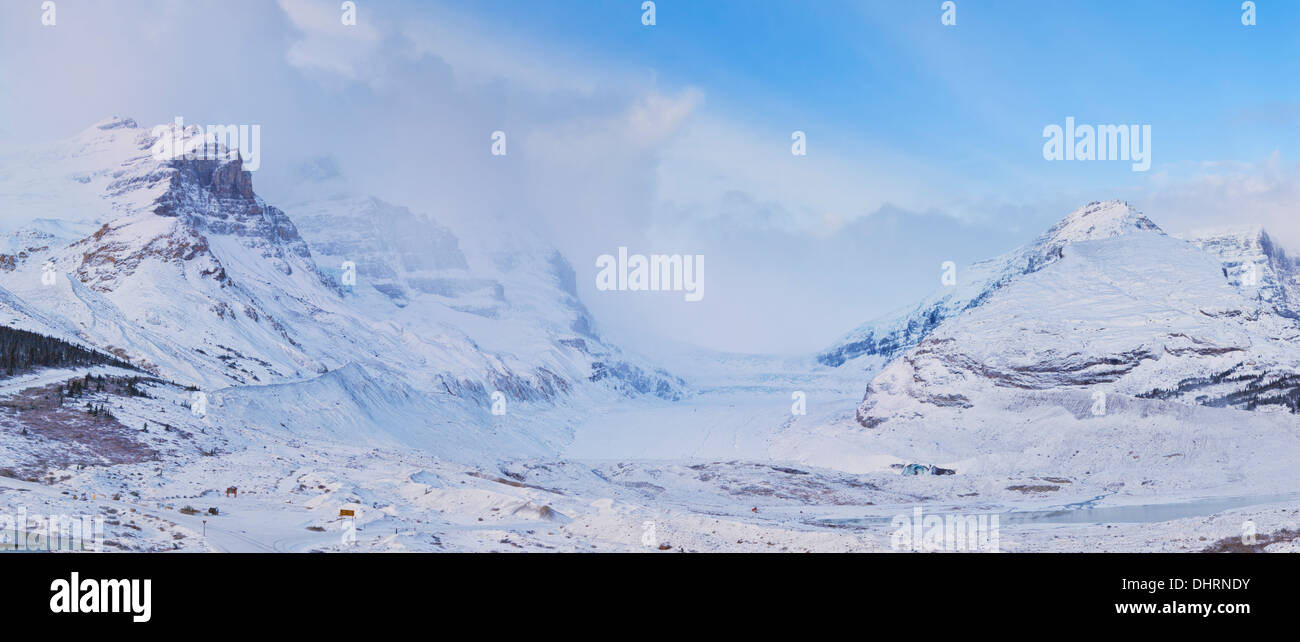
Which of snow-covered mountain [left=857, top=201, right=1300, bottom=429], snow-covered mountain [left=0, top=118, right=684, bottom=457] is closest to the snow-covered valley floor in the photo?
snow-covered mountain [left=857, top=201, right=1300, bottom=429]

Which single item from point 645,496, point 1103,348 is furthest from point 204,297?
point 1103,348

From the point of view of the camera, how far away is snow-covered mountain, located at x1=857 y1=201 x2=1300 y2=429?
389ft

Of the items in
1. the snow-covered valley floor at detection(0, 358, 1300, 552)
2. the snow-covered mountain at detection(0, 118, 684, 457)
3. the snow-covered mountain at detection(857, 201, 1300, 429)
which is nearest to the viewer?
the snow-covered valley floor at detection(0, 358, 1300, 552)

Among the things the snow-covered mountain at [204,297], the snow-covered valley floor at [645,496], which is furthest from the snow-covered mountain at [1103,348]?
the snow-covered mountain at [204,297]

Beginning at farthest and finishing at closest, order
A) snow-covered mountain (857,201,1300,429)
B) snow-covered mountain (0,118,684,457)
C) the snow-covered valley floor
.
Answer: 1. snow-covered mountain (857,201,1300,429)
2. snow-covered mountain (0,118,684,457)
3. the snow-covered valley floor

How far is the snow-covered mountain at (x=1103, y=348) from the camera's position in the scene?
118625mm

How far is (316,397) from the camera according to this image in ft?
312

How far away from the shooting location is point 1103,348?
131m

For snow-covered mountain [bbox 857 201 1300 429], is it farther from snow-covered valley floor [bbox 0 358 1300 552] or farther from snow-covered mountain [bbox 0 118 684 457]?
snow-covered mountain [bbox 0 118 684 457]

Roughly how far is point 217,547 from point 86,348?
59.3 m

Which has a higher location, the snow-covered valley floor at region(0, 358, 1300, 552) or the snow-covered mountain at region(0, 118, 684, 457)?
the snow-covered mountain at region(0, 118, 684, 457)

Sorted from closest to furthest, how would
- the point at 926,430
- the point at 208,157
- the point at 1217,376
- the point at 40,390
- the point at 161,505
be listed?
the point at 161,505, the point at 40,390, the point at 1217,376, the point at 926,430, the point at 208,157
